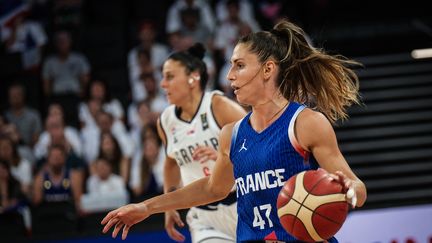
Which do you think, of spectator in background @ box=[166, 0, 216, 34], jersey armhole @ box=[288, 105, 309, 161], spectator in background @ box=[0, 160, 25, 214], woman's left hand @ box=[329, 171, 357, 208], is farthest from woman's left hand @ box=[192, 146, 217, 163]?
spectator in background @ box=[166, 0, 216, 34]

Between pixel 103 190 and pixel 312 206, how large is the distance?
6.19 meters

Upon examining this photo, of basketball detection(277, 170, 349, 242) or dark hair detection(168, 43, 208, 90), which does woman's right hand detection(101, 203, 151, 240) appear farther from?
dark hair detection(168, 43, 208, 90)

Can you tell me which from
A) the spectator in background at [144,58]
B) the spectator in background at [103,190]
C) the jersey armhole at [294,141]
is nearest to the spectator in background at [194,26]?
the spectator in background at [144,58]

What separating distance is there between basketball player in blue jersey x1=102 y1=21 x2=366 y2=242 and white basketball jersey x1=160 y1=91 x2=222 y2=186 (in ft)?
4.81

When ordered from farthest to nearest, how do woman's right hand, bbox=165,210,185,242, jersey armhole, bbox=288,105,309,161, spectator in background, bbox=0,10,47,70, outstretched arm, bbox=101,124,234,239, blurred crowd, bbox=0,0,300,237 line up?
spectator in background, bbox=0,10,47,70 → blurred crowd, bbox=0,0,300,237 → woman's right hand, bbox=165,210,185,242 → outstretched arm, bbox=101,124,234,239 → jersey armhole, bbox=288,105,309,161

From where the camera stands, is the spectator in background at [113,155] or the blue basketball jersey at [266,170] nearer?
the blue basketball jersey at [266,170]

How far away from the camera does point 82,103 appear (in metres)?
10.7

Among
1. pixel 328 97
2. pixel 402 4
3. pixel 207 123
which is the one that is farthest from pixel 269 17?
pixel 328 97

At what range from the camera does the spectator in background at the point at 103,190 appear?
342 inches

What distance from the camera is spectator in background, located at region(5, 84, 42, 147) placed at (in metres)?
10.7

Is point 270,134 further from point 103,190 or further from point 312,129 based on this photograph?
point 103,190

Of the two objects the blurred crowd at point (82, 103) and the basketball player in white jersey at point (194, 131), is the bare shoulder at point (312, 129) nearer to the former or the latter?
the basketball player in white jersey at point (194, 131)

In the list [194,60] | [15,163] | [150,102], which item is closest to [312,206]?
[194,60]

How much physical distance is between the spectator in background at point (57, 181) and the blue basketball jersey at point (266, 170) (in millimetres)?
5265
